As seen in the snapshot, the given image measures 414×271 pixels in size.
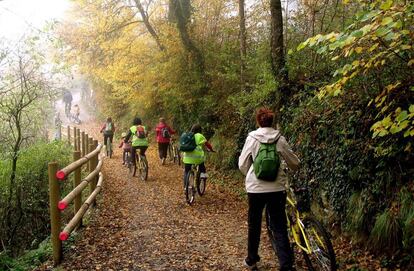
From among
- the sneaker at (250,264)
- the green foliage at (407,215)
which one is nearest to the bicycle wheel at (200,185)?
the sneaker at (250,264)

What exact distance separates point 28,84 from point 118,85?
7.34 metres

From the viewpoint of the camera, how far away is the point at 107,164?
15.5m

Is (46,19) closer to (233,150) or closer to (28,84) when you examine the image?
(28,84)

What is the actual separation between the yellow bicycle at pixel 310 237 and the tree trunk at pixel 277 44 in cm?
464

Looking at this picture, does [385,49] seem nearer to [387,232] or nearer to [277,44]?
[387,232]

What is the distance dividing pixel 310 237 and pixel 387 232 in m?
1.04

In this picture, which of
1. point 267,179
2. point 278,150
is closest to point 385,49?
point 278,150

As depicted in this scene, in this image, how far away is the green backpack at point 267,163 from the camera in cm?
458

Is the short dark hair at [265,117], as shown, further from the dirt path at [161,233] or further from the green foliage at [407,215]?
the dirt path at [161,233]

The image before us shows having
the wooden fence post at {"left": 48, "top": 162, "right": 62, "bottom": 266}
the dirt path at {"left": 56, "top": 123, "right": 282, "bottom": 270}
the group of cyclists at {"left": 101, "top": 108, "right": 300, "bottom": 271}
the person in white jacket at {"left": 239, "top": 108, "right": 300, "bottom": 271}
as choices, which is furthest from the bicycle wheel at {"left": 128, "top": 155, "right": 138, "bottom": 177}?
the person in white jacket at {"left": 239, "top": 108, "right": 300, "bottom": 271}

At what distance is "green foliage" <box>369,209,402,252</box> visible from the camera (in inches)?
185

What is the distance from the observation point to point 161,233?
276 inches

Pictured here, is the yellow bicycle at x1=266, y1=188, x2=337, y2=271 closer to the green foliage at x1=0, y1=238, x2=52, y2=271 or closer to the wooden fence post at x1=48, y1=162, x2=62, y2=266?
the wooden fence post at x1=48, y1=162, x2=62, y2=266

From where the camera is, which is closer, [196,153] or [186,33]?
[196,153]
